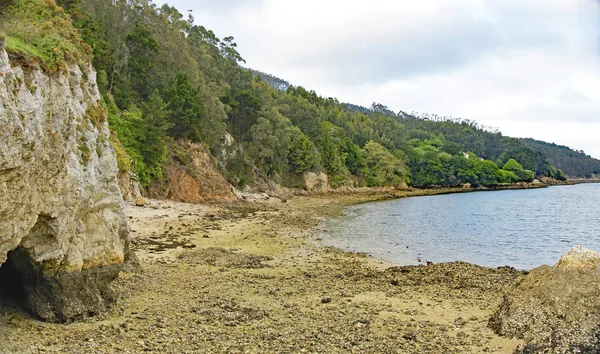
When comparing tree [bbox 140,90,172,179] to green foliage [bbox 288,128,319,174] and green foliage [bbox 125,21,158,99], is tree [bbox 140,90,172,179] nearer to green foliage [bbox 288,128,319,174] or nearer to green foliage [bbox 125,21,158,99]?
green foliage [bbox 125,21,158,99]

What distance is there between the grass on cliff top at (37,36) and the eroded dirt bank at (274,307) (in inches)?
247

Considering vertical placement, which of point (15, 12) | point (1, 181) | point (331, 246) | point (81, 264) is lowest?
point (331, 246)

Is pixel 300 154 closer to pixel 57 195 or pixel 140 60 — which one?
pixel 140 60

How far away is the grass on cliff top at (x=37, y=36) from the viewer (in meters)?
10.1

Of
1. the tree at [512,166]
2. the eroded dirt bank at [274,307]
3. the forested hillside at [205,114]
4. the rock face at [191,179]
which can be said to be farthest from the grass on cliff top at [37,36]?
the tree at [512,166]

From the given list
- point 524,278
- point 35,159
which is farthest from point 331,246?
point 35,159

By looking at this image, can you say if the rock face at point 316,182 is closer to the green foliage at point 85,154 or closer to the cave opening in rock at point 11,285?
the green foliage at point 85,154

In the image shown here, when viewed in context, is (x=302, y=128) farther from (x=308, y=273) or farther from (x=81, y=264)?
(x=81, y=264)

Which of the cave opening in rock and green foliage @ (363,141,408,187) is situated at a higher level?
green foliage @ (363,141,408,187)

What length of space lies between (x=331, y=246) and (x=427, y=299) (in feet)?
46.4

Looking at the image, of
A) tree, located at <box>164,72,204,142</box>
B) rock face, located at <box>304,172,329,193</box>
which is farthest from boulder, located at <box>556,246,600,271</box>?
rock face, located at <box>304,172,329,193</box>

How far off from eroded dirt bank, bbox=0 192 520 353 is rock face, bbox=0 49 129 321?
932 mm

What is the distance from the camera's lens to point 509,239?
37.1 metres

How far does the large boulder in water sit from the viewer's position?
1078cm
